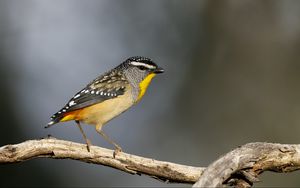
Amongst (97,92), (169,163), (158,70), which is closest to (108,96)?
(97,92)

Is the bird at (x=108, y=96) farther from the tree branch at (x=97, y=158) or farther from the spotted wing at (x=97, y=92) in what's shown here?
the tree branch at (x=97, y=158)

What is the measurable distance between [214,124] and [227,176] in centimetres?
856

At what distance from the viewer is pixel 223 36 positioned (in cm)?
1677

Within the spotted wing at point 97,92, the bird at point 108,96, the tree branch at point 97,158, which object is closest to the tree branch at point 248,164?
the tree branch at point 97,158

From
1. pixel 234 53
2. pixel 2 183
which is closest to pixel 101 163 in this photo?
pixel 2 183

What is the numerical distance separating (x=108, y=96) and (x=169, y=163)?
6.82ft

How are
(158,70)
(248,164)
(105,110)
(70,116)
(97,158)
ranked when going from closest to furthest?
(248,164) → (97,158) → (70,116) → (105,110) → (158,70)

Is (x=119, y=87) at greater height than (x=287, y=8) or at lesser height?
lesser

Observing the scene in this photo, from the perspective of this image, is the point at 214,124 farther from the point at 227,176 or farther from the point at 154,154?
the point at 227,176

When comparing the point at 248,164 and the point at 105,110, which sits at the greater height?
the point at 105,110

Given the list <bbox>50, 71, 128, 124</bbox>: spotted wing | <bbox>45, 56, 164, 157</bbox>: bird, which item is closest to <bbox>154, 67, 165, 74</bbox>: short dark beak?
<bbox>45, 56, 164, 157</bbox>: bird

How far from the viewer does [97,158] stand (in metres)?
7.66

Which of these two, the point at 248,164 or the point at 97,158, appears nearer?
the point at 248,164

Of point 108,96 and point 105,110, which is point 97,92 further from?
point 105,110
